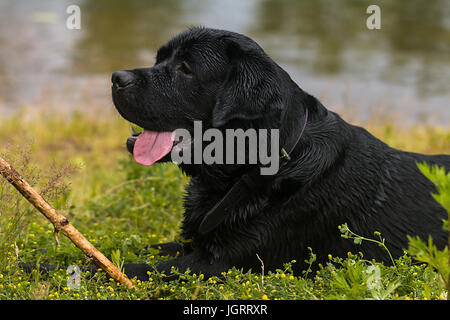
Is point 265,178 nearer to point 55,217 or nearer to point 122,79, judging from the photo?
point 122,79

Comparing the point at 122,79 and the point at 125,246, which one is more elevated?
the point at 122,79

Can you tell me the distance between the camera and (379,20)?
14.0 metres

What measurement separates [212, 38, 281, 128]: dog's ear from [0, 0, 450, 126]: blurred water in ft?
14.9

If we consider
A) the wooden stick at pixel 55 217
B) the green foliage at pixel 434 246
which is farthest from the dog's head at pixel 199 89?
the green foliage at pixel 434 246

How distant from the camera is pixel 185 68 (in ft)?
11.1

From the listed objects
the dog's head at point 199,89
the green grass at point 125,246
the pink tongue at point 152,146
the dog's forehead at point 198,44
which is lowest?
the green grass at point 125,246

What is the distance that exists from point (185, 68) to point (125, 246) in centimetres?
121

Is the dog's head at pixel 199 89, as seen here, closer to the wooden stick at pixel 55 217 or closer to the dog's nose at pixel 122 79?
the dog's nose at pixel 122 79

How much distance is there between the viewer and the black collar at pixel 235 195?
3230mm

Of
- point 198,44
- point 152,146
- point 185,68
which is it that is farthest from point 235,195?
point 198,44

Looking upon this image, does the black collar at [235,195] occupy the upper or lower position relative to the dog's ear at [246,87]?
lower
